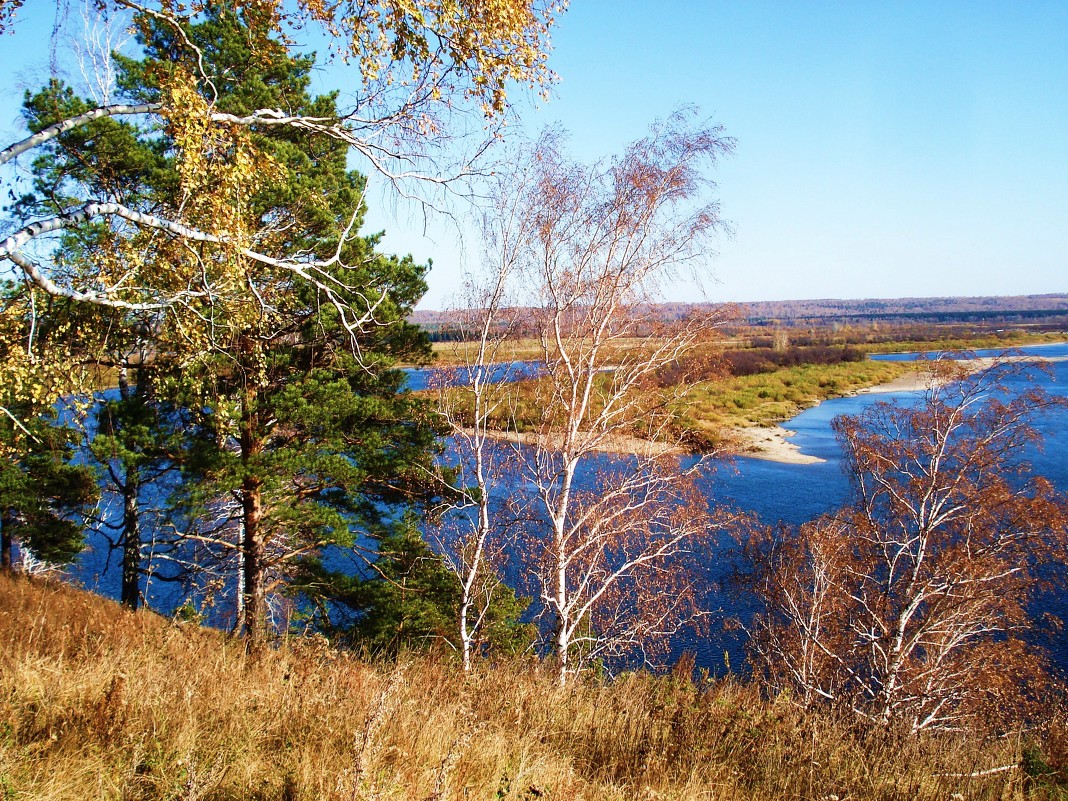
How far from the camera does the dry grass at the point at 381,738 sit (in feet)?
8.91

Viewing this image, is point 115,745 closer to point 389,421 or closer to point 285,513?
point 285,513

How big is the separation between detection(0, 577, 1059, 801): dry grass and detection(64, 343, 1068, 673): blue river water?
2.05m

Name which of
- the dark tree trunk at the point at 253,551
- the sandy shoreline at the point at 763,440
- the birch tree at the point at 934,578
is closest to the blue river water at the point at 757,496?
the sandy shoreline at the point at 763,440

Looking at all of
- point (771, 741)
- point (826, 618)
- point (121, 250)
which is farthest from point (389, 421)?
point (826, 618)

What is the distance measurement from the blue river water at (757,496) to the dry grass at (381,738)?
80.9 inches

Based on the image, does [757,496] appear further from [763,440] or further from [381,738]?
[381,738]

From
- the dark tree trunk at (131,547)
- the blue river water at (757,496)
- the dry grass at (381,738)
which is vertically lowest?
the blue river water at (757,496)

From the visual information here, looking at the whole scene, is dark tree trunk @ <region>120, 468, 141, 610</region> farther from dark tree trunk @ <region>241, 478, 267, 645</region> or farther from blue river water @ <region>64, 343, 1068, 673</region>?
dark tree trunk @ <region>241, 478, 267, 645</region>

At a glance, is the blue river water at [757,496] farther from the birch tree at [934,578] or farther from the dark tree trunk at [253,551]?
the dark tree trunk at [253,551]

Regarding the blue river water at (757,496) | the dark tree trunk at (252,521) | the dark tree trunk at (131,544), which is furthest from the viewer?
the blue river water at (757,496)

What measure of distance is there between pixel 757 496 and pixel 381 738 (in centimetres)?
2068

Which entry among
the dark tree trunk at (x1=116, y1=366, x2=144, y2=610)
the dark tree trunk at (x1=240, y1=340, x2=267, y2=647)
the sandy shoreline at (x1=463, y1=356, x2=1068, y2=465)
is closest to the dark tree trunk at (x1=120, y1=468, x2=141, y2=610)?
the dark tree trunk at (x1=116, y1=366, x2=144, y2=610)

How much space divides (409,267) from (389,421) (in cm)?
253

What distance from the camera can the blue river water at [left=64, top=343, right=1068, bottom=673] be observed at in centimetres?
1441
